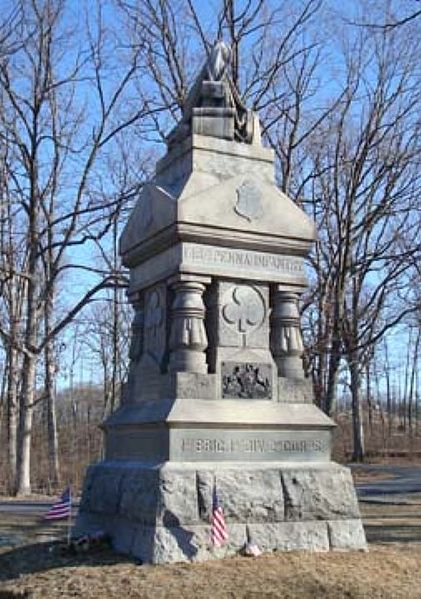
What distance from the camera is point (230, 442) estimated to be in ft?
27.5

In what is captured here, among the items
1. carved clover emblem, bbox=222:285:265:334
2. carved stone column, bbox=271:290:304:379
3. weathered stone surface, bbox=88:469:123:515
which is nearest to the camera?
weathered stone surface, bbox=88:469:123:515

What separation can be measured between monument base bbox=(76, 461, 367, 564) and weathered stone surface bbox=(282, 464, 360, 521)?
10 mm

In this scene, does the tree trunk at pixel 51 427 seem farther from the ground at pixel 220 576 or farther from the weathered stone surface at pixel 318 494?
the weathered stone surface at pixel 318 494

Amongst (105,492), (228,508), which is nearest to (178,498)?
(228,508)

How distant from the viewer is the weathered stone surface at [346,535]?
8.39 metres

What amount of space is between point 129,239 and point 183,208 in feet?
5.06

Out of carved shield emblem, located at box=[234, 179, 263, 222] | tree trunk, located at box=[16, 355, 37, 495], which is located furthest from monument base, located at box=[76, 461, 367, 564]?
tree trunk, located at box=[16, 355, 37, 495]

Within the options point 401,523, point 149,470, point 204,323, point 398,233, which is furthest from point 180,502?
point 398,233

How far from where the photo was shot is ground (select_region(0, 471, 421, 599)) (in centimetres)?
669

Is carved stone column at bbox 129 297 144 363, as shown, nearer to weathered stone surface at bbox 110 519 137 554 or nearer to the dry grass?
weathered stone surface at bbox 110 519 137 554

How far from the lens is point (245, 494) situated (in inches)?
318

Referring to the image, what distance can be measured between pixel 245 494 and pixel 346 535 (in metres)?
1.24

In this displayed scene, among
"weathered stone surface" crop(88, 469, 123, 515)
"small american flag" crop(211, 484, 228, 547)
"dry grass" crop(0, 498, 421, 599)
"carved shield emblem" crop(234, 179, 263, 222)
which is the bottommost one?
"dry grass" crop(0, 498, 421, 599)

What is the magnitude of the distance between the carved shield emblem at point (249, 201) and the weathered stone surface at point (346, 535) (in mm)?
3336
